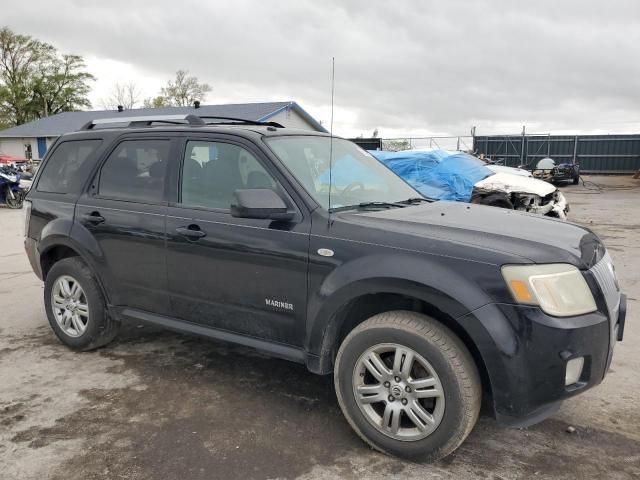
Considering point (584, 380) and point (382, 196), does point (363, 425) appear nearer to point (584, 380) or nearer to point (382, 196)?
point (584, 380)

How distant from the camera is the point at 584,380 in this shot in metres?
2.65

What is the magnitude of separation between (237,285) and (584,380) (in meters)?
2.05

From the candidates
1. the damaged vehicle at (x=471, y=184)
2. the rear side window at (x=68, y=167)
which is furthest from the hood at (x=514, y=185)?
the rear side window at (x=68, y=167)

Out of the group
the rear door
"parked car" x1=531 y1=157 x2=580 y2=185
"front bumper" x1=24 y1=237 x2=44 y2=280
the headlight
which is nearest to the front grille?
the headlight

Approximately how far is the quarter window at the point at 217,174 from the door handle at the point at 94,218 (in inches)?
31.8

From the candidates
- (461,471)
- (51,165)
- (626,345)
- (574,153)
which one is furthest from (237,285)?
(574,153)

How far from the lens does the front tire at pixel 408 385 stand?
105 inches

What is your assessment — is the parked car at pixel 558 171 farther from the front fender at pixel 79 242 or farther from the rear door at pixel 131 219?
the front fender at pixel 79 242

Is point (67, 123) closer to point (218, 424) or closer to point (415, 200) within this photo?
point (415, 200)

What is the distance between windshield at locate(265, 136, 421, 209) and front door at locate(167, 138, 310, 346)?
186mm

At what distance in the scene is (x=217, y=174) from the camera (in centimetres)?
363

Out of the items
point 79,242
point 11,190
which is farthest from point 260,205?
point 11,190

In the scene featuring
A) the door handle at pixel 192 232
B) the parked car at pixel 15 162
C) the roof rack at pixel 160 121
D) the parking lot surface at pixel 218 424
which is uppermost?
the roof rack at pixel 160 121

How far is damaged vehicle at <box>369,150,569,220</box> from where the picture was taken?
418 inches
